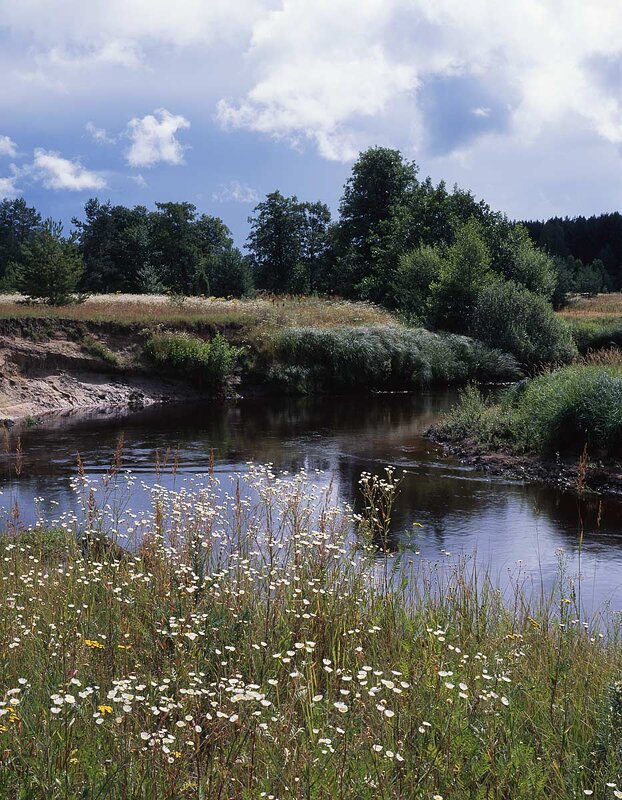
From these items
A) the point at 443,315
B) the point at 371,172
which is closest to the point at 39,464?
the point at 443,315

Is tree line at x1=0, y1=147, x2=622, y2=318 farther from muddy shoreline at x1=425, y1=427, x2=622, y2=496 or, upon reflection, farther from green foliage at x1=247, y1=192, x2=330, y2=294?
muddy shoreline at x1=425, y1=427, x2=622, y2=496

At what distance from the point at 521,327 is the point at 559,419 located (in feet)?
80.0

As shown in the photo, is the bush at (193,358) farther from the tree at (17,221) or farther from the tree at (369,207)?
the tree at (17,221)

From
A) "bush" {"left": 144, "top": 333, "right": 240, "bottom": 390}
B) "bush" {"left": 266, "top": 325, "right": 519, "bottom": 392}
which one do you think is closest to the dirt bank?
"bush" {"left": 144, "top": 333, "right": 240, "bottom": 390}

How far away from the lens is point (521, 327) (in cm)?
4009

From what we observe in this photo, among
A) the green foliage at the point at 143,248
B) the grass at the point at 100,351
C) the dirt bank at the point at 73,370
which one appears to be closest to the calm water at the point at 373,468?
the dirt bank at the point at 73,370

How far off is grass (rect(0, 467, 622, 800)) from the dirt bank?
22.6 metres

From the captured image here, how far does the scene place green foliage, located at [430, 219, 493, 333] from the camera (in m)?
43.7

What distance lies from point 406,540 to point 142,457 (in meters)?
8.85

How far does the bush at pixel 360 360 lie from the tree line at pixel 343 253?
773 centimetres

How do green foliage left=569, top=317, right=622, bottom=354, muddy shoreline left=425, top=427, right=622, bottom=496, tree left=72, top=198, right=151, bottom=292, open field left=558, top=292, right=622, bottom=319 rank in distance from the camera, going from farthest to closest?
tree left=72, top=198, right=151, bottom=292
open field left=558, top=292, right=622, bottom=319
green foliage left=569, top=317, right=622, bottom=354
muddy shoreline left=425, top=427, right=622, bottom=496

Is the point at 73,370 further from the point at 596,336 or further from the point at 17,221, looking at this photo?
the point at 17,221

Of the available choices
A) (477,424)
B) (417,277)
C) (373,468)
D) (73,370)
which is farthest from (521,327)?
(373,468)

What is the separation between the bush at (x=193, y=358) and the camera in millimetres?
31656
